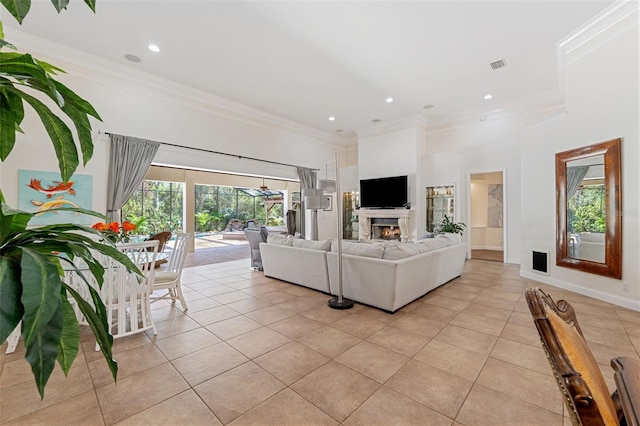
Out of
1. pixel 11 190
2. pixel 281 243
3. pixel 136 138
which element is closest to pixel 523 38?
pixel 281 243

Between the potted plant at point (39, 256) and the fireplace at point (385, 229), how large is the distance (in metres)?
7.45

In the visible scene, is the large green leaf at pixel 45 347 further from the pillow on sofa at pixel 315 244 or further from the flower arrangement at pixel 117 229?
the pillow on sofa at pixel 315 244

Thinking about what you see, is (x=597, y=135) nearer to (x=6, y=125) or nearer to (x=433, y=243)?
(x=433, y=243)

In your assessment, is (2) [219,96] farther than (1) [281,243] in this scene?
Yes

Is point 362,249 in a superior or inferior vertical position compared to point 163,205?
inferior

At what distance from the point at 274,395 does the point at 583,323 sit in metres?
3.49

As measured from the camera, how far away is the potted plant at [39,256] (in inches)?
20.1

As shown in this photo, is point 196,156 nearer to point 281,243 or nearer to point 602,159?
point 281,243

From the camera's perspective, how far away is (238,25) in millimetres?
3715

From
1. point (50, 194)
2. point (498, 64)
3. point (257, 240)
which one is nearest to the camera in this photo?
point (50, 194)

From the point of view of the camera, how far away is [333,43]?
13.5ft

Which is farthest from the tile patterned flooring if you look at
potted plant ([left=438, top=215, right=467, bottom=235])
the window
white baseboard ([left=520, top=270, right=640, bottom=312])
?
the window

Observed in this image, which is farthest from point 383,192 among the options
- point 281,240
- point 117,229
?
point 117,229

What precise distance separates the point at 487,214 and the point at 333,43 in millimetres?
7433
